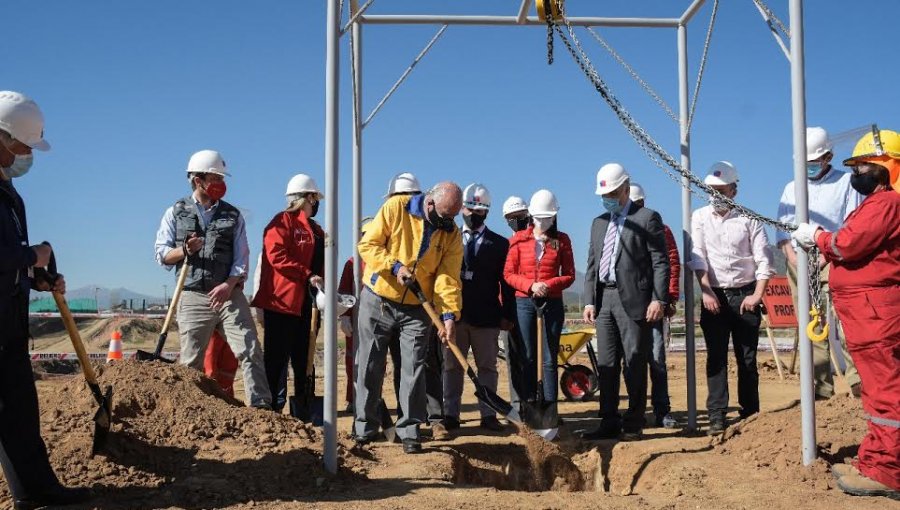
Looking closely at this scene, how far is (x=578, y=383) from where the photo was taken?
33.8 feet

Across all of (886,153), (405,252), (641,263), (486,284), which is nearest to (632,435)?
(641,263)

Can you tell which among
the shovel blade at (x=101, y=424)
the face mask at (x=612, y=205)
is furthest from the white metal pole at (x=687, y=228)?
the shovel blade at (x=101, y=424)

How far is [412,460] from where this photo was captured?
5848 millimetres

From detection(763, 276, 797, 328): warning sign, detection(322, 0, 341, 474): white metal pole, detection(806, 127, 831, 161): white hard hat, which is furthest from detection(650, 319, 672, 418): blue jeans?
detection(763, 276, 797, 328): warning sign

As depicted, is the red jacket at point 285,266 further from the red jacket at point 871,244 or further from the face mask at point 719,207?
the red jacket at point 871,244

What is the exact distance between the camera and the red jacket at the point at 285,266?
6953 millimetres

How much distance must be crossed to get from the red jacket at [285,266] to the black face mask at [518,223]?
6.65ft

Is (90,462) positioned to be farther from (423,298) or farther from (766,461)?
(766,461)

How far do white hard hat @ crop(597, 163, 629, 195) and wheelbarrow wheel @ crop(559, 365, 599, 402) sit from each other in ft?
12.5

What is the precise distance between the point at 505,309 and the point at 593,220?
4.10ft

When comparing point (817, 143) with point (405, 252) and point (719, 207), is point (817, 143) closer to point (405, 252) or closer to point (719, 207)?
point (719, 207)

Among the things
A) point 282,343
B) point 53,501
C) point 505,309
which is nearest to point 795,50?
point 505,309

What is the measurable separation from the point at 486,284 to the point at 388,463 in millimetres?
2309

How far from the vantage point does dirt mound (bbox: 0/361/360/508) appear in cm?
464
